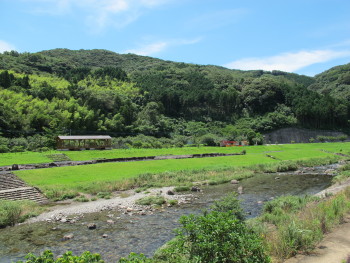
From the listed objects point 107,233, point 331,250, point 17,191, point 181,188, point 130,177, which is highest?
point 331,250

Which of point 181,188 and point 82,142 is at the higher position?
point 82,142

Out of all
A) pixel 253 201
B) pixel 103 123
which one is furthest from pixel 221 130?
pixel 253 201

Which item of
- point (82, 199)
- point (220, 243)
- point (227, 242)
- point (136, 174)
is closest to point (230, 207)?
point (220, 243)

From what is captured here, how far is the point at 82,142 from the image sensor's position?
63.4 meters

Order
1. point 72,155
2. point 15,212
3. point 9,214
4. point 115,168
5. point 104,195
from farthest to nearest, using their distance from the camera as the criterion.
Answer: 1. point 72,155
2. point 115,168
3. point 104,195
4. point 15,212
5. point 9,214

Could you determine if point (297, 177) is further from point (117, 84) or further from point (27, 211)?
point (117, 84)

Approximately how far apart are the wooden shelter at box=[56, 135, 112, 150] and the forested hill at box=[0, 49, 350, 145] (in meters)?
8.33

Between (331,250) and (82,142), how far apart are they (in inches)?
2363

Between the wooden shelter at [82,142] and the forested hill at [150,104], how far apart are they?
8.33 meters

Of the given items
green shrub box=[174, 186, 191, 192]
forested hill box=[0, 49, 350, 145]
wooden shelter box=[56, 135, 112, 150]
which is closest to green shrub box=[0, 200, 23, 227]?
green shrub box=[174, 186, 191, 192]

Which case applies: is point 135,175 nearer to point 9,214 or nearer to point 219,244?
point 9,214

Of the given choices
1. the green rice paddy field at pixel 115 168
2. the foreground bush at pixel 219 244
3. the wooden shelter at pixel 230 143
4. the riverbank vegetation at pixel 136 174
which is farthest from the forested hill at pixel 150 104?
the foreground bush at pixel 219 244

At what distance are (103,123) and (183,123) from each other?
34.2m

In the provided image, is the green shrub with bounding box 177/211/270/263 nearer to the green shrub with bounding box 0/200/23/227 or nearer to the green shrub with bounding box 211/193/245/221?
the green shrub with bounding box 211/193/245/221
